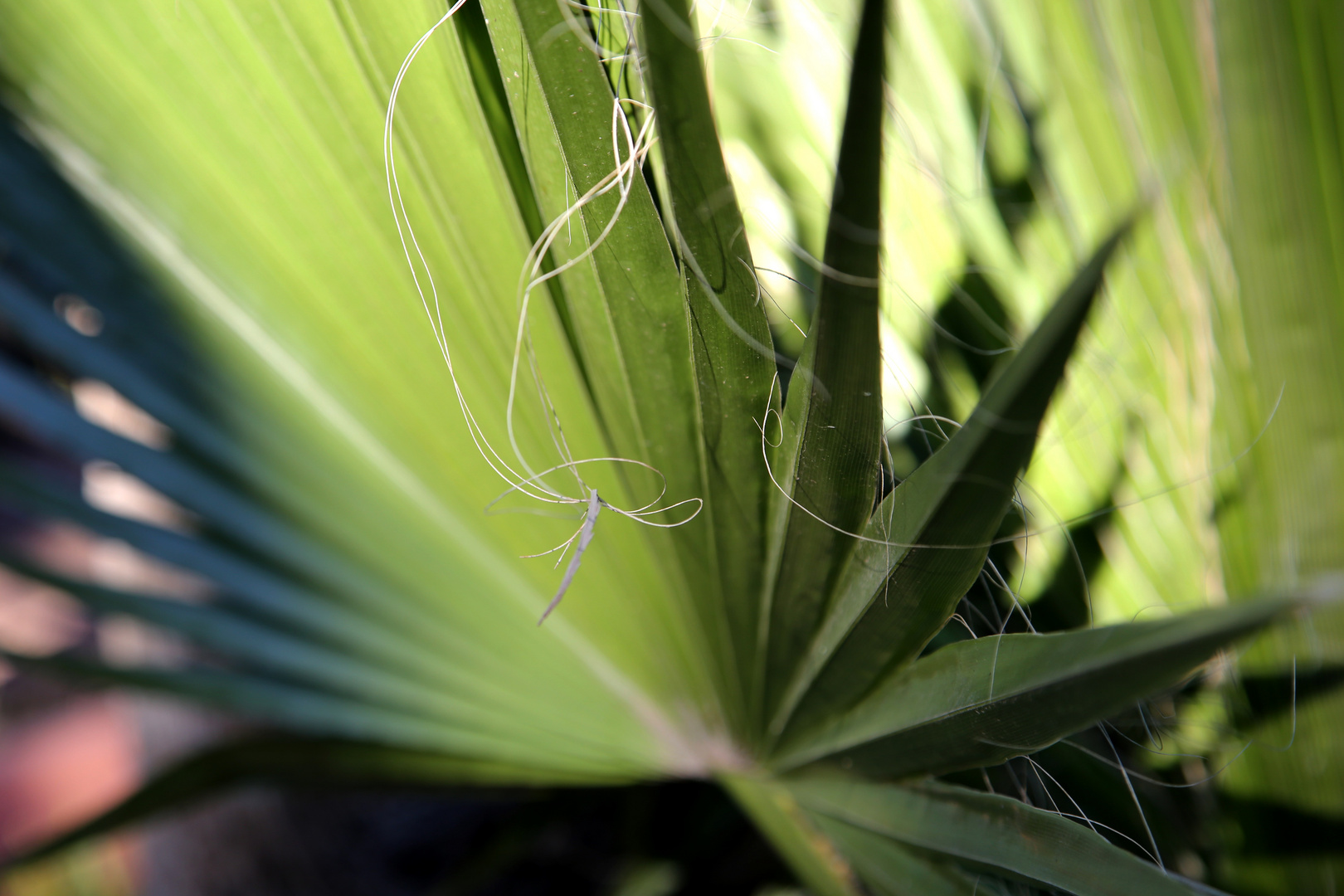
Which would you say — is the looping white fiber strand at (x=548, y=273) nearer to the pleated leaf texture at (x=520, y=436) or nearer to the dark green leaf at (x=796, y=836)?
the pleated leaf texture at (x=520, y=436)

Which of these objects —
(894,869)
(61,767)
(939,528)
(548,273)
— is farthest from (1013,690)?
(61,767)

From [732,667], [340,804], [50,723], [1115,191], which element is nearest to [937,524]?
[732,667]

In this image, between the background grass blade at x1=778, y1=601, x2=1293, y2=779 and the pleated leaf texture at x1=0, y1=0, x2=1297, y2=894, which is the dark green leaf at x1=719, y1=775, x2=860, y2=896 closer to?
the pleated leaf texture at x1=0, y1=0, x2=1297, y2=894

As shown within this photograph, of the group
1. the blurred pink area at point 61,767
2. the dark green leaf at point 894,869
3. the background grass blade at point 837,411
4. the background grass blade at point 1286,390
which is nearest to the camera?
the background grass blade at point 837,411

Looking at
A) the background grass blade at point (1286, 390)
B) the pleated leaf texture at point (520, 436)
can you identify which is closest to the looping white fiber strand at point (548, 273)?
the pleated leaf texture at point (520, 436)

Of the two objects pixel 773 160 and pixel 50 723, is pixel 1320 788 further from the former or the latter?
pixel 50 723

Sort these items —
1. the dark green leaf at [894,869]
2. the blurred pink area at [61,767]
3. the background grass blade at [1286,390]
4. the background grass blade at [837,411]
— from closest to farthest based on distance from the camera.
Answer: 1. the background grass blade at [837,411]
2. the dark green leaf at [894,869]
3. the background grass blade at [1286,390]
4. the blurred pink area at [61,767]
